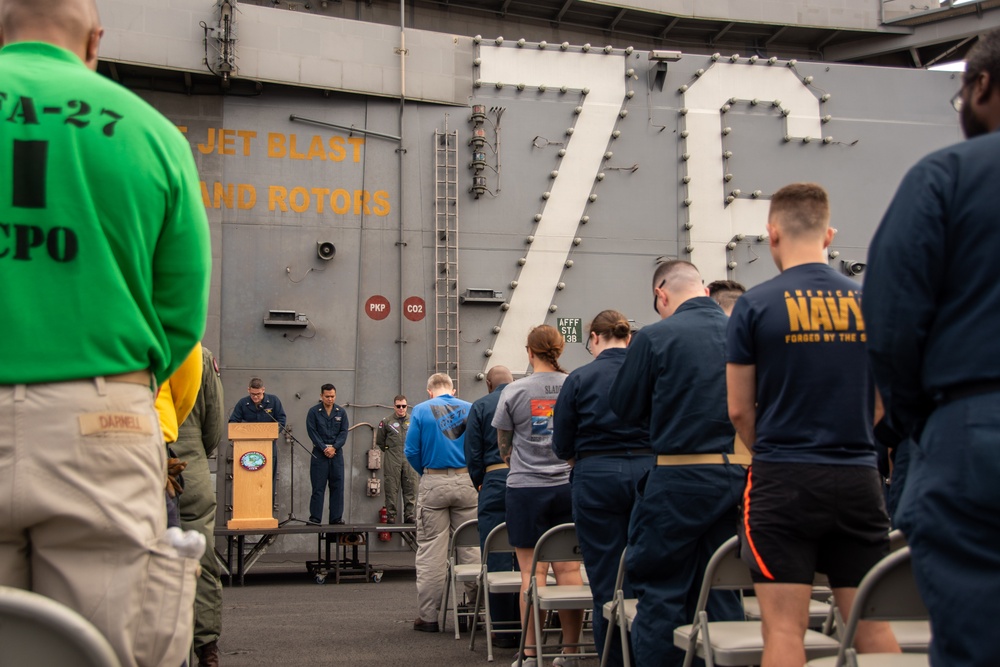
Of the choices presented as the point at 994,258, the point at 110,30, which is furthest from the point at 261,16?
the point at 994,258

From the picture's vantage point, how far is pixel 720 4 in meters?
15.3

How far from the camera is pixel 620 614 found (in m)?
4.29

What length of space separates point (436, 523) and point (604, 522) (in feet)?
10.1

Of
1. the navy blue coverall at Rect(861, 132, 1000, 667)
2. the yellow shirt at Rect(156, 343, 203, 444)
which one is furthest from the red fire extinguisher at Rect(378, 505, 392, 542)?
the navy blue coverall at Rect(861, 132, 1000, 667)

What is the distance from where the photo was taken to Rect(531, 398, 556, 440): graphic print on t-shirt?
599 cm

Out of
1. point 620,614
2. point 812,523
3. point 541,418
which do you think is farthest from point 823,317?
point 541,418

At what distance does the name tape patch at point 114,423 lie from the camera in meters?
1.84

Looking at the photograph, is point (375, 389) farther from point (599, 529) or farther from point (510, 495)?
point (599, 529)

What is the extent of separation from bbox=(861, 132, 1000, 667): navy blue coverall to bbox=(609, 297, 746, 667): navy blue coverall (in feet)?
6.47

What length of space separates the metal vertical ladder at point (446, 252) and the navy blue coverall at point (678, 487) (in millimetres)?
7846

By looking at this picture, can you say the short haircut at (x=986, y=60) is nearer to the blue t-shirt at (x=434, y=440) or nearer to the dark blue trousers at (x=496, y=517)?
the dark blue trousers at (x=496, y=517)

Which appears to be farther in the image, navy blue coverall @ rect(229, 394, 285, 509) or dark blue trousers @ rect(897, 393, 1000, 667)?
navy blue coverall @ rect(229, 394, 285, 509)

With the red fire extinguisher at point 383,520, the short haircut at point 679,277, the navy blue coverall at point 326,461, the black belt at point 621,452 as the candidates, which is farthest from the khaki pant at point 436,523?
the red fire extinguisher at point 383,520

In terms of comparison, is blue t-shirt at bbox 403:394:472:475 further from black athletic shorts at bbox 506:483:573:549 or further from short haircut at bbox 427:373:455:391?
black athletic shorts at bbox 506:483:573:549
